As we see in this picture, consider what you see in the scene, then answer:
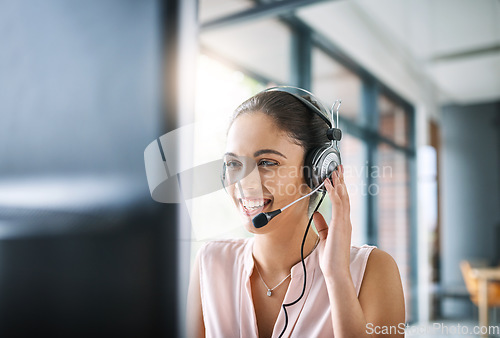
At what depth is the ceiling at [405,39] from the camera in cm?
162

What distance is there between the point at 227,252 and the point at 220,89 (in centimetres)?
58

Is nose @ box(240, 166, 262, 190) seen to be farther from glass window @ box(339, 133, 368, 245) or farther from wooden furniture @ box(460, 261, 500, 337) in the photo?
wooden furniture @ box(460, 261, 500, 337)

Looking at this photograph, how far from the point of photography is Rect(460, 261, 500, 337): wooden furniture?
60.8 inches

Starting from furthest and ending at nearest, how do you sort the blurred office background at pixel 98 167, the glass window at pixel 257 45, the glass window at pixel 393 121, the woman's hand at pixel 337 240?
the glass window at pixel 257 45 → the glass window at pixel 393 121 → the blurred office background at pixel 98 167 → the woman's hand at pixel 337 240

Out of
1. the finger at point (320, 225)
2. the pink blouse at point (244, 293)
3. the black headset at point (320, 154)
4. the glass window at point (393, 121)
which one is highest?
the glass window at point (393, 121)

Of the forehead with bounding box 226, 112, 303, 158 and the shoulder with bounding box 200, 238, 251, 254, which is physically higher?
the forehead with bounding box 226, 112, 303, 158

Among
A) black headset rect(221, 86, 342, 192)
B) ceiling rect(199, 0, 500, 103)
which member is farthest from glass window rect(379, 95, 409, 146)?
black headset rect(221, 86, 342, 192)

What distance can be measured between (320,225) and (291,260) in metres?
0.08

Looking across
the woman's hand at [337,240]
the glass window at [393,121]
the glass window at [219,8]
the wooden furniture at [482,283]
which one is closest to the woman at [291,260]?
the woman's hand at [337,240]

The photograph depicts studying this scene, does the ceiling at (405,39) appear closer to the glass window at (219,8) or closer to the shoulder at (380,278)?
the glass window at (219,8)

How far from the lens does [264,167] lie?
59cm

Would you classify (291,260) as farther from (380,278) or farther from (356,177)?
(356,177)

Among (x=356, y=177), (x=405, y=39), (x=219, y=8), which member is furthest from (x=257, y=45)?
(x=356, y=177)

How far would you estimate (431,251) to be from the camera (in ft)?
5.67
